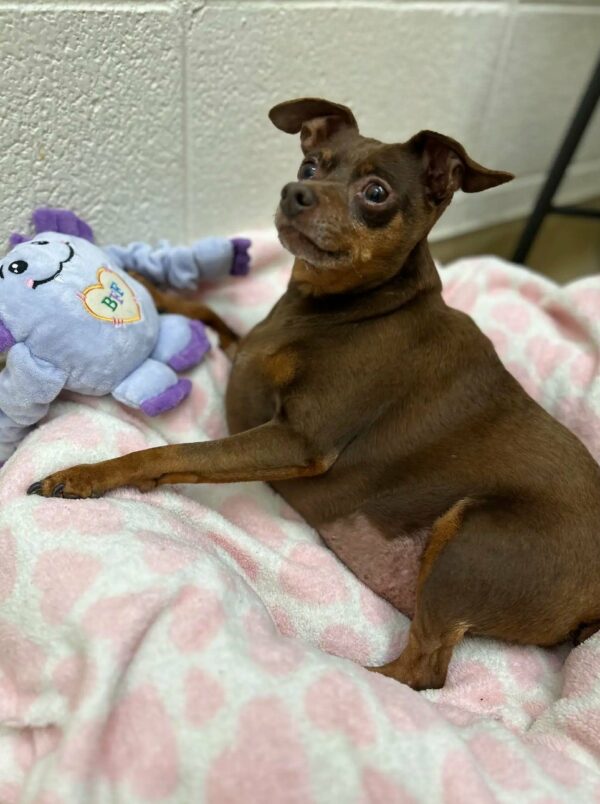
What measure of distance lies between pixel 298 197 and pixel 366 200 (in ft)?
0.67

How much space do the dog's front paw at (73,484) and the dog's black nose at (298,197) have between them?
86 centimetres

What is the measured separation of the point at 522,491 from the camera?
1.88 m

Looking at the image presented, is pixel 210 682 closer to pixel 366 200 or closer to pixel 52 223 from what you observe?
pixel 366 200

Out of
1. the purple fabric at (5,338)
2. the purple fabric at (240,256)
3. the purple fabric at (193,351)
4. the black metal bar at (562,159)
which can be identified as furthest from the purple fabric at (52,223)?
the black metal bar at (562,159)

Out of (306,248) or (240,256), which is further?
(240,256)

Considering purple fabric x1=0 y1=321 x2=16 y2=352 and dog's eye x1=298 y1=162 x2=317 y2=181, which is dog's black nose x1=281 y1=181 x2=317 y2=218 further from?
purple fabric x1=0 y1=321 x2=16 y2=352

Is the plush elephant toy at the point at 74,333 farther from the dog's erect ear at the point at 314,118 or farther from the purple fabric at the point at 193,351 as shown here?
the dog's erect ear at the point at 314,118

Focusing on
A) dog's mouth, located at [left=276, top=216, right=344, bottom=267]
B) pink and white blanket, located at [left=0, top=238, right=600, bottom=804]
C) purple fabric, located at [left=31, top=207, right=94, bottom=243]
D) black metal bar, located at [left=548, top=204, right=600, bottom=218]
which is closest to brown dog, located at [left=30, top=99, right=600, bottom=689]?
dog's mouth, located at [left=276, top=216, right=344, bottom=267]

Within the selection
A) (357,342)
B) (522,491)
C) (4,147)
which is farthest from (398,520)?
(4,147)

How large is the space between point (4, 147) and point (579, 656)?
84.7 inches

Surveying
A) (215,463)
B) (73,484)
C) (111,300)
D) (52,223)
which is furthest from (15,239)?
(215,463)

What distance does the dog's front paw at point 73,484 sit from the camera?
170 centimetres

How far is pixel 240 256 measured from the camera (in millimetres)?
2537

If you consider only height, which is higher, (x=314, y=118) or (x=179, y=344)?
(x=314, y=118)
